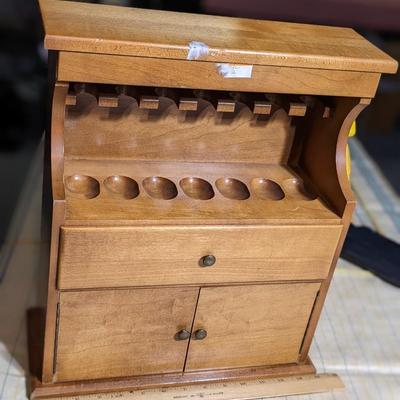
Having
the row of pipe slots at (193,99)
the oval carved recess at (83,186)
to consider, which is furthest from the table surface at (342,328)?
the row of pipe slots at (193,99)

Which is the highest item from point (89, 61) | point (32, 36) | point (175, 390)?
point (89, 61)

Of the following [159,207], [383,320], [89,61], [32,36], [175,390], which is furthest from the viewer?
[32,36]

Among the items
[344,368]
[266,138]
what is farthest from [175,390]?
[266,138]

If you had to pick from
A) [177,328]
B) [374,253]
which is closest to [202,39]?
[177,328]

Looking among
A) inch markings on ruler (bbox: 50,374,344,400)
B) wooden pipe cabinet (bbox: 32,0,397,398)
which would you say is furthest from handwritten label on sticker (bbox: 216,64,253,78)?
inch markings on ruler (bbox: 50,374,344,400)

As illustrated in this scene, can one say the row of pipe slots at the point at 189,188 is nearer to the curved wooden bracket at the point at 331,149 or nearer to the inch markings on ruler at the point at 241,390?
the curved wooden bracket at the point at 331,149

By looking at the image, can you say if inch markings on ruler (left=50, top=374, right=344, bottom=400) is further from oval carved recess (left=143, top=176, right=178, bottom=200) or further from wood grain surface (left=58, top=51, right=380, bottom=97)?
wood grain surface (left=58, top=51, right=380, bottom=97)

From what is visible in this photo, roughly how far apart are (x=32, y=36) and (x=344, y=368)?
1515 mm

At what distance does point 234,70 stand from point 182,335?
1.47 feet

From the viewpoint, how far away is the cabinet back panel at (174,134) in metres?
1.05

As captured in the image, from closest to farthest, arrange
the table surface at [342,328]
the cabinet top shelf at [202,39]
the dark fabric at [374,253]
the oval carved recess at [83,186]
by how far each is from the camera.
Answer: the cabinet top shelf at [202,39] < the oval carved recess at [83,186] < the table surface at [342,328] < the dark fabric at [374,253]

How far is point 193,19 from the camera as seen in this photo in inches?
40.1

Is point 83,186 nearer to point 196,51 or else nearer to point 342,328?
point 196,51

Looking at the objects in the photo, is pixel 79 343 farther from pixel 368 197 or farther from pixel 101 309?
pixel 368 197
